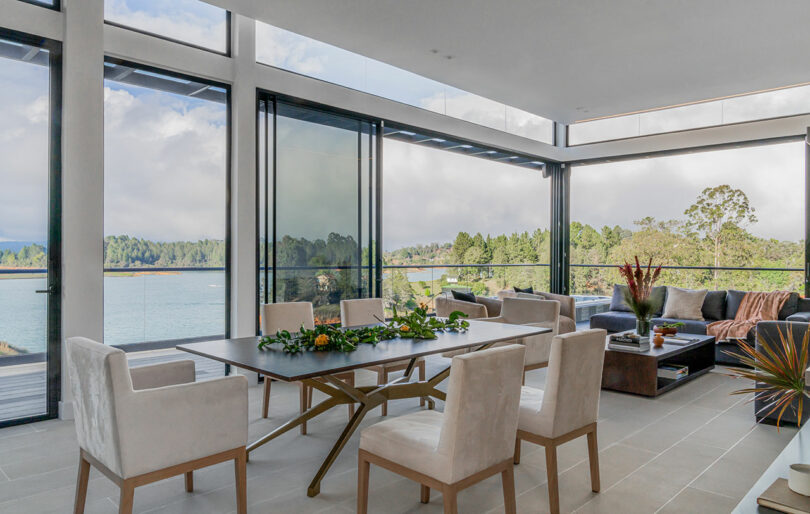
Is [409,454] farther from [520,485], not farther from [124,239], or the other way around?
[124,239]

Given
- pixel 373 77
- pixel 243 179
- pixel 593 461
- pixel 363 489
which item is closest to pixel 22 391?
pixel 243 179

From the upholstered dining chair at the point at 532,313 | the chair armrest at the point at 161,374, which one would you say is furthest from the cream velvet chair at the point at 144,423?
the upholstered dining chair at the point at 532,313

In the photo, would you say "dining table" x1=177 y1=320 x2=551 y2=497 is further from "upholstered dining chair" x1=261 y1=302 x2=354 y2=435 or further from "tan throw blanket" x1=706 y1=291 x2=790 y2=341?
"tan throw blanket" x1=706 y1=291 x2=790 y2=341

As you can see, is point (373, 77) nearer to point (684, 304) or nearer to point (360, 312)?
point (360, 312)

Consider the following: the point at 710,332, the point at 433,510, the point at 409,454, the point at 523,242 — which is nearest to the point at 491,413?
the point at 409,454

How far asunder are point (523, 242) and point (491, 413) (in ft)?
23.3

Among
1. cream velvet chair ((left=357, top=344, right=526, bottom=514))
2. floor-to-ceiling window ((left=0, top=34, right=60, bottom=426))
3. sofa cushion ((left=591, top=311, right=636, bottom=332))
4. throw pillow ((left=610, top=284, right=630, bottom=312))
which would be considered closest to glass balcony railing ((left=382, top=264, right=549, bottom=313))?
throw pillow ((left=610, top=284, right=630, bottom=312))

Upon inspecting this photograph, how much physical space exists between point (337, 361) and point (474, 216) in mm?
7068

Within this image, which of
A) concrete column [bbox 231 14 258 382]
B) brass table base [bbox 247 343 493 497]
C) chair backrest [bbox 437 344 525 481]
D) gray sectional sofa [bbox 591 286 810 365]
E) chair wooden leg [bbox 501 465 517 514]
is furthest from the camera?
gray sectional sofa [bbox 591 286 810 365]

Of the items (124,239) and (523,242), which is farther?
(523,242)

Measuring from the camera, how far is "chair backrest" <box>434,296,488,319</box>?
5.15 metres

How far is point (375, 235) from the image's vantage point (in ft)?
19.1

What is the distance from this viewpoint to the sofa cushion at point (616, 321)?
6785mm

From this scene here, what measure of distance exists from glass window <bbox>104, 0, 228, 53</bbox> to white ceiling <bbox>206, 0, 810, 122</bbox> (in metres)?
0.86
